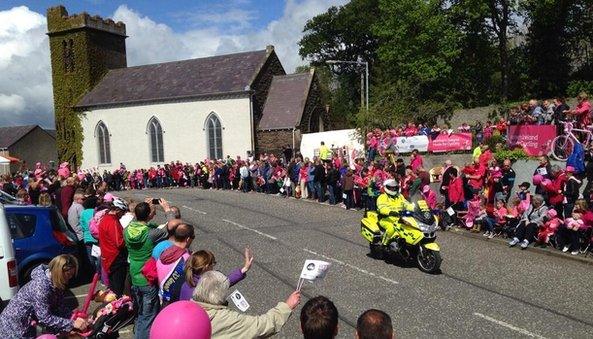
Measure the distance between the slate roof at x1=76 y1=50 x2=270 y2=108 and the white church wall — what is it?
0.83 m

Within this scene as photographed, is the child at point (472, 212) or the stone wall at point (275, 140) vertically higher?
the stone wall at point (275, 140)

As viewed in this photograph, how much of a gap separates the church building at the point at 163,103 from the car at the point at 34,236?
93.8ft

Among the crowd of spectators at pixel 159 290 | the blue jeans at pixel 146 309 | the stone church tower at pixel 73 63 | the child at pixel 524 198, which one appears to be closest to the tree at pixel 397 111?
the child at pixel 524 198

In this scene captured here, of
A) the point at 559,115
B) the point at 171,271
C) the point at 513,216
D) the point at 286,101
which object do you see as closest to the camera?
the point at 171,271

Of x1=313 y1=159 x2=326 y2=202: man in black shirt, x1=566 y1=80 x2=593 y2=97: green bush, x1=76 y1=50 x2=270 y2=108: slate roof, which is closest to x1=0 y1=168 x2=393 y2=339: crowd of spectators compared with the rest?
x1=313 y1=159 x2=326 y2=202: man in black shirt

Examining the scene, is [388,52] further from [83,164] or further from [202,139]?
[83,164]

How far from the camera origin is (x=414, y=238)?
397 inches

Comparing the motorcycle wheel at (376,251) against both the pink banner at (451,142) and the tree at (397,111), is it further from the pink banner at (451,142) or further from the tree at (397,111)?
the tree at (397,111)

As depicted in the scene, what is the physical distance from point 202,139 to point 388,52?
54.4ft

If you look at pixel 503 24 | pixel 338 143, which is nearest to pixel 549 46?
pixel 503 24

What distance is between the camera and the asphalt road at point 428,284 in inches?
281

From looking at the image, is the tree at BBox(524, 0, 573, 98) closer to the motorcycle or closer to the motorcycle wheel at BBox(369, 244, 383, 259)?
the motorcycle wheel at BBox(369, 244, 383, 259)

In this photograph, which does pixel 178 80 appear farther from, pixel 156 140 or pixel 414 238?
pixel 414 238

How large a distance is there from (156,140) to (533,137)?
3263 centimetres
